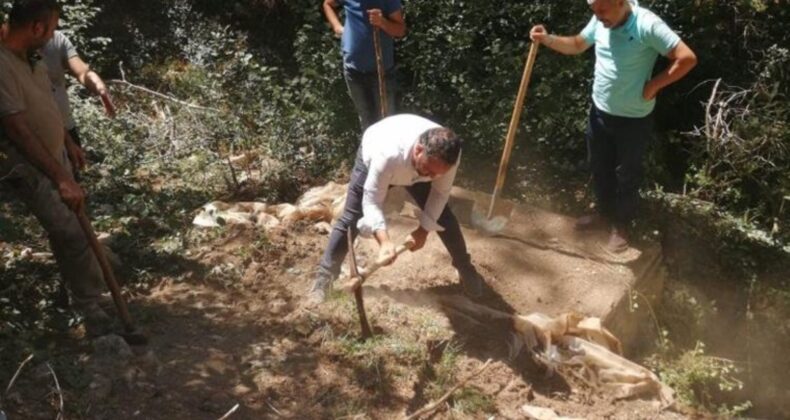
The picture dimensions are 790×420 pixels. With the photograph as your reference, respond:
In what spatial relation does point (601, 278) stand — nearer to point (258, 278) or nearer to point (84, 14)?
point (258, 278)

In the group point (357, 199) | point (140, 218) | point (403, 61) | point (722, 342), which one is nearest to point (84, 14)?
point (140, 218)

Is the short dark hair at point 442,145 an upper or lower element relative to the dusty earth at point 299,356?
upper

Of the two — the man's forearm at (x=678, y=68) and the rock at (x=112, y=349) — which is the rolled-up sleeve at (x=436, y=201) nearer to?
the man's forearm at (x=678, y=68)

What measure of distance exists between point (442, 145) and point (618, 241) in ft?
7.03

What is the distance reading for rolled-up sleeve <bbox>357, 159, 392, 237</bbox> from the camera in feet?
11.7

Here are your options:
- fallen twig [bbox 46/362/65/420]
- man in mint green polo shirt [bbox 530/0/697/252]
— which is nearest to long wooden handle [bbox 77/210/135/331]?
fallen twig [bbox 46/362/65/420]

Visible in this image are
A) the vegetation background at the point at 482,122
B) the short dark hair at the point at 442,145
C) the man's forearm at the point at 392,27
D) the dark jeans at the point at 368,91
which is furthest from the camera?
the vegetation background at the point at 482,122

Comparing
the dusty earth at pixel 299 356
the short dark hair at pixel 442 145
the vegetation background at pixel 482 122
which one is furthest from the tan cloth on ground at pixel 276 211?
the short dark hair at pixel 442 145

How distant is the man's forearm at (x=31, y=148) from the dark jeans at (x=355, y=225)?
4.88 feet

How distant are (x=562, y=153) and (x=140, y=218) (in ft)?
11.5

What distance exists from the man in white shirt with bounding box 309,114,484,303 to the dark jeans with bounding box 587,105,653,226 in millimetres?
1249

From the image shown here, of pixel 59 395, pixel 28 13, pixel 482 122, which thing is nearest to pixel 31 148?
pixel 28 13

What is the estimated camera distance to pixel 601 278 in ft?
15.4

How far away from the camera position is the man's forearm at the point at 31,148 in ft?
11.2
